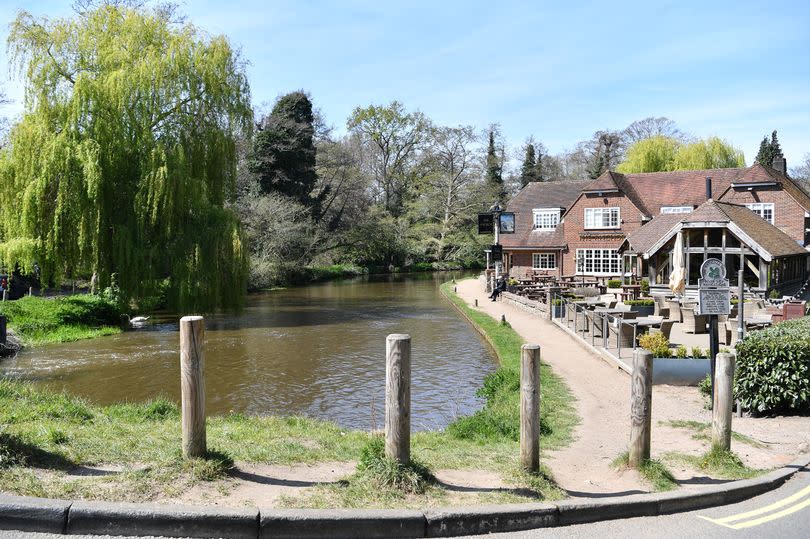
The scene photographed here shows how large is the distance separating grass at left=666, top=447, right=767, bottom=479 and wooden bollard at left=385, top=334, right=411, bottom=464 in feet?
11.7

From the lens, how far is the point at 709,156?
2222 inches

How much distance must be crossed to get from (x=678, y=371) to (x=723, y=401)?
6375 mm

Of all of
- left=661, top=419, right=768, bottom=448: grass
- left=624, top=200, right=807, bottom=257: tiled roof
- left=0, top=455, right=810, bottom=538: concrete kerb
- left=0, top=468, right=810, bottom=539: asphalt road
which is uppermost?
left=624, top=200, right=807, bottom=257: tiled roof

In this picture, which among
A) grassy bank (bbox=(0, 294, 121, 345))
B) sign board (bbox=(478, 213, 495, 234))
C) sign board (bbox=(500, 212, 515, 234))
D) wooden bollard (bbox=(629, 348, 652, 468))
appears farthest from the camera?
sign board (bbox=(500, 212, 515, 234))

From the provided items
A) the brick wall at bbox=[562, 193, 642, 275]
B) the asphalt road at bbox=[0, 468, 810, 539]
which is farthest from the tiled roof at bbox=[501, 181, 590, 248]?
the asphalt road at bbox=[0, 468, 810, 539]

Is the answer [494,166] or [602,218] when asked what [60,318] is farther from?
[494,166]

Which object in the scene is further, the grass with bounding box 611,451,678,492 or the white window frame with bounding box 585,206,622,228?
the white window frame with bounding box 585,206,622,228

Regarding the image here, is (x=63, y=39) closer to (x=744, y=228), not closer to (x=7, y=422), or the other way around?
(x=7, y=422)

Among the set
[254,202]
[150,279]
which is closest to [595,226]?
[254,202]

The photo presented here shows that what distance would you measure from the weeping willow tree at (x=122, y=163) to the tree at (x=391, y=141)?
4866cm

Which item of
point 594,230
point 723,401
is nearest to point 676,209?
point 594,230

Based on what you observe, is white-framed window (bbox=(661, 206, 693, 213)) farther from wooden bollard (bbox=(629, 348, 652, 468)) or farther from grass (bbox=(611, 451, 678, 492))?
wooden bollard (bbox=(629, 348, 652, 468))

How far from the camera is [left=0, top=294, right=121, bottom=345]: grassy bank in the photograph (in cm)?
2125

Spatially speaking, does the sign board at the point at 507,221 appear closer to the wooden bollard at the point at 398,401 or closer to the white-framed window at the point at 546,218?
the white-framed window at the point at 546,218
